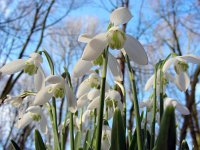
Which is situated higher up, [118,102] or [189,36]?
[189,36]

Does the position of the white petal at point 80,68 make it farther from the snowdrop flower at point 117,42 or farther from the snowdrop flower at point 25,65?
the snowdrop flower at point 25,65

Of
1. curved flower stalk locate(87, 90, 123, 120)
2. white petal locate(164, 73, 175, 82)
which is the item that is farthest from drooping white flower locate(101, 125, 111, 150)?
white petal locate(164, 73, 175, 82)

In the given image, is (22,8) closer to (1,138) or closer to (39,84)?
(1,138)

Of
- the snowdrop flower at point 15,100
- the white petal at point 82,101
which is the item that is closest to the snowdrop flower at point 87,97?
the white petal at point 82,101

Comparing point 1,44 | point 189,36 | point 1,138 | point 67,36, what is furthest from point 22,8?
point 1,138

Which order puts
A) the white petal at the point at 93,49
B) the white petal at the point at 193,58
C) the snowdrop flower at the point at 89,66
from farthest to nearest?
the white petal at the point at 193,58 < the snowdrop flower at the point at 89,66 < the white petal at the point at 93,49

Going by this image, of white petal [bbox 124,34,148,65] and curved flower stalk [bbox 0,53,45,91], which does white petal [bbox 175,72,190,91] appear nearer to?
white petal [bbox 124,34,148,65]
